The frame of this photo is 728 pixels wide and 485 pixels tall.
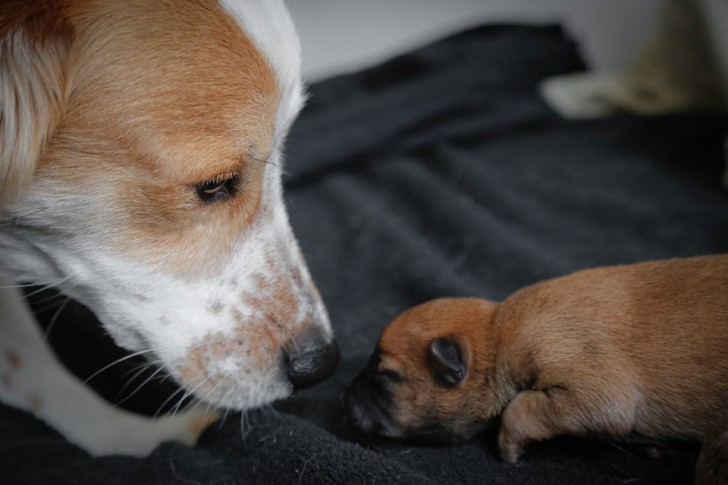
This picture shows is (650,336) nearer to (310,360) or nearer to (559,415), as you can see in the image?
(559,415)

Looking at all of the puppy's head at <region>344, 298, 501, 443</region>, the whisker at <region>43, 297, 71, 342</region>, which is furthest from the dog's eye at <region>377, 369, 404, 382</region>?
the whisker at <region>43, 297, 71, 342</region>

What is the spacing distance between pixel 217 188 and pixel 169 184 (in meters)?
0.09

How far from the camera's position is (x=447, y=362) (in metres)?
1.19

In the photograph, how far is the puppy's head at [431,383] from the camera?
48.1 inches

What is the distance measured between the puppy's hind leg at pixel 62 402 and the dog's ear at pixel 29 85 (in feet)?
1.39

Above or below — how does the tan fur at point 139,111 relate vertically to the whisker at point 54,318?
above

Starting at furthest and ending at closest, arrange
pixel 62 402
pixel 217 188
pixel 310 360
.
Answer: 1. pixel 62 402
2. pixel 310 360
3. pixel 217 188

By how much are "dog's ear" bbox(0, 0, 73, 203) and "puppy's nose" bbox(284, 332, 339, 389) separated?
54 centimetres

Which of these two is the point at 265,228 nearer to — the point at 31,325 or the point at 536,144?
the point at 31,325

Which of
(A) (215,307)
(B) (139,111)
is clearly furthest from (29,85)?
(A) (215,307)

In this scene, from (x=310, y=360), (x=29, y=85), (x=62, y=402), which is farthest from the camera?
(x=62, y=402)

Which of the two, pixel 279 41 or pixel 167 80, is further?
→ pixel 279 41

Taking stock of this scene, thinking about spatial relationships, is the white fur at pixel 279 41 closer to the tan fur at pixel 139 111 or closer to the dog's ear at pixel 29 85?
→ the tan fur at pixel 139 111

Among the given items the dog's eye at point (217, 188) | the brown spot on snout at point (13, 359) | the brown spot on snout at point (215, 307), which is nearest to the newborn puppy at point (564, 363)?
the brown spot on snout at point (215, 307)
